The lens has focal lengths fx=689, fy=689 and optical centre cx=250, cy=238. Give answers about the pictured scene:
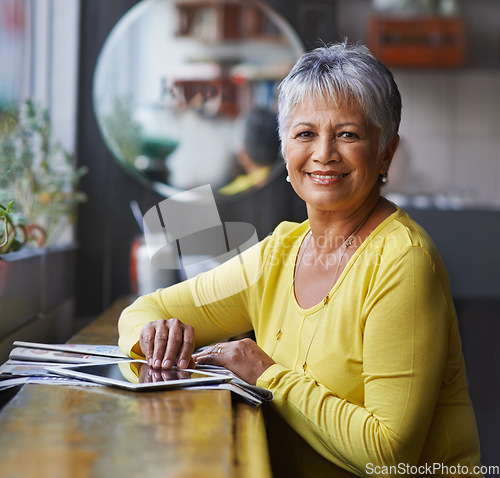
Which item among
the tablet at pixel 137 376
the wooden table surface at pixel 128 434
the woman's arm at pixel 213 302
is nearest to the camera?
the wooden table surface at pixel 128 434

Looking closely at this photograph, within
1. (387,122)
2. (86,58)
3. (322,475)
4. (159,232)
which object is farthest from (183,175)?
(322,475)

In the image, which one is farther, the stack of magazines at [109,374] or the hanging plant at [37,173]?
the hanging plant at [37,173]

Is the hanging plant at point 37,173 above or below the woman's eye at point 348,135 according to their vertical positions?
below

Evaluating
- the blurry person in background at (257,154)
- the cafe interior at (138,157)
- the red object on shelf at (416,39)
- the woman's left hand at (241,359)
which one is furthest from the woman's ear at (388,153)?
the red object on shelf at (416,39)

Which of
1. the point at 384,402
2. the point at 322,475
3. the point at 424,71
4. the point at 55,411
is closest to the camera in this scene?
the point at 55,411

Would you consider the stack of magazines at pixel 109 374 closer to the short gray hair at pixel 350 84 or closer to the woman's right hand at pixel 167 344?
the woman's right hand at pixel 167 344

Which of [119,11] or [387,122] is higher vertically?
[119,11]

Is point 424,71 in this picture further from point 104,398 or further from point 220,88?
point 104,398

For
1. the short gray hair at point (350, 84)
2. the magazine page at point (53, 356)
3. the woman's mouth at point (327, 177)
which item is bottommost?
the magazine page at point (53, 356)

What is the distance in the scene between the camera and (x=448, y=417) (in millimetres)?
1186

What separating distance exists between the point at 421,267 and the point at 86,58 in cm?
171

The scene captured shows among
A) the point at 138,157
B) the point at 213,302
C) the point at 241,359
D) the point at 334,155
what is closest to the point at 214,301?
the point at 213,302

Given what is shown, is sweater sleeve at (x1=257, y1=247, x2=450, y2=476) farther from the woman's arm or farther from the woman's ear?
the woman's arm

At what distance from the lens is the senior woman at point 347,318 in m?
1.05
